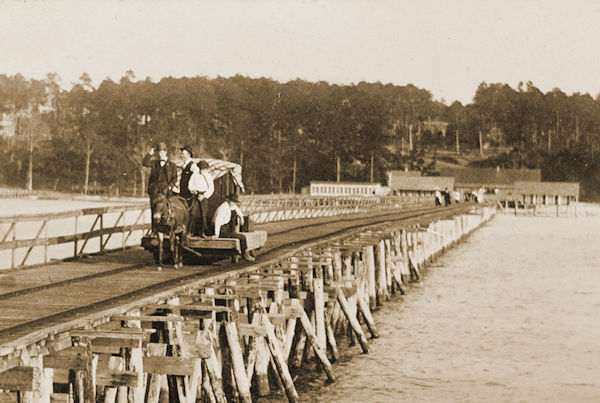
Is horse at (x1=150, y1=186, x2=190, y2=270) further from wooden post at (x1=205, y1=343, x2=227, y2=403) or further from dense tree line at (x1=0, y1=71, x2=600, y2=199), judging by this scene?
→ dense tree line at (x1=0, y1=71, x2=600, y2=199)

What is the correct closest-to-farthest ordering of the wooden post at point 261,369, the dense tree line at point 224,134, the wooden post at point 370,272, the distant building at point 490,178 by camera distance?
1. the wooden post at point 261,369
2. the wooden post at point 370,272
3. the dense tree line at point 224,134
4. the distant building at point 490,178

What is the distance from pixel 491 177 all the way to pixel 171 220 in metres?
105

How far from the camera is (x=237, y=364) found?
11.4 m

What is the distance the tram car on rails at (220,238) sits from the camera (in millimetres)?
15977

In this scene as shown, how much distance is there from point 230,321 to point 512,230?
5752cm

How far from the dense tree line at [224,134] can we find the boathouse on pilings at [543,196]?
20913mm

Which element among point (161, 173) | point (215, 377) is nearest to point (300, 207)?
point (161, 173)

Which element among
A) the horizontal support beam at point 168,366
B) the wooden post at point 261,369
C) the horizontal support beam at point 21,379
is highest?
the horizontal support beam at point 21,379

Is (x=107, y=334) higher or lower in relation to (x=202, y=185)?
lower

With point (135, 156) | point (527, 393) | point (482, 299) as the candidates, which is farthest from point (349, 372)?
point (135, 156)

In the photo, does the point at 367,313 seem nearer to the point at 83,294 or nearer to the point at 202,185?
the point at 202,185

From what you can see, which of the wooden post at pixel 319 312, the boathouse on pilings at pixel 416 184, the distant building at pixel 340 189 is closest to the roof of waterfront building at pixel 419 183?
the boathouse on pilings at pixel 416 184

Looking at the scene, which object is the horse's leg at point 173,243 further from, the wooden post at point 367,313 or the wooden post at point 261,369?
the wooden post at point 367,313

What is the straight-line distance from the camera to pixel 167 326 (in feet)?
33.4
